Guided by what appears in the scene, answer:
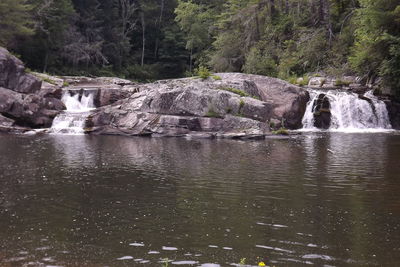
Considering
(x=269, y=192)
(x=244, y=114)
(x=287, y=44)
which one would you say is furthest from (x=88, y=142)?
(x=287, y=44)

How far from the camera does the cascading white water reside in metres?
33.5

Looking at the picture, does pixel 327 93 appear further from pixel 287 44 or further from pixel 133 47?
pixel 133 47

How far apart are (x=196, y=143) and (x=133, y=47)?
Answer: 48.2 meters

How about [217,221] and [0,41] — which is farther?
[0,41]

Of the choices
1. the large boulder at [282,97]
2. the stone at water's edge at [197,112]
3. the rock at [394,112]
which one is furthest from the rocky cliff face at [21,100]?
the rock at [394,112]

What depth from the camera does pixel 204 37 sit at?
221 ft

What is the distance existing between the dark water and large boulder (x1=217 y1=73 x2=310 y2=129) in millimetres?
10962

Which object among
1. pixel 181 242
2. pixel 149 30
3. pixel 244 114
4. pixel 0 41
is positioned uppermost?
pixel 149 30

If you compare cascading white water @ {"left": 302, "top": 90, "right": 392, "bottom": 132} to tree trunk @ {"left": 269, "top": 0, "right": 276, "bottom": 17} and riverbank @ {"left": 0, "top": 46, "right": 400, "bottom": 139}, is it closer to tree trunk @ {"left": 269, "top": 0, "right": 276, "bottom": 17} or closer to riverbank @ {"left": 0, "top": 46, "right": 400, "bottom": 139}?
riverbank @ {"left": 0, "top": 46, "right": 400, "bottom": 139}

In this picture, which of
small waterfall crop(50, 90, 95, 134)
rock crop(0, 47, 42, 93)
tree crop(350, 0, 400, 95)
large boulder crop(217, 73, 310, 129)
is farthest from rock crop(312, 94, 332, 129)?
rock crop(0, 47, 42, 93)

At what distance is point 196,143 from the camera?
26453 millimetres

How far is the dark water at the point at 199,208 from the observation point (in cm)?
901

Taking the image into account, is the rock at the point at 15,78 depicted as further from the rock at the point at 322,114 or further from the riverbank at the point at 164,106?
the rock at the point at 322,114

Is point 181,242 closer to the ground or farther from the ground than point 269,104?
closer to the ground
